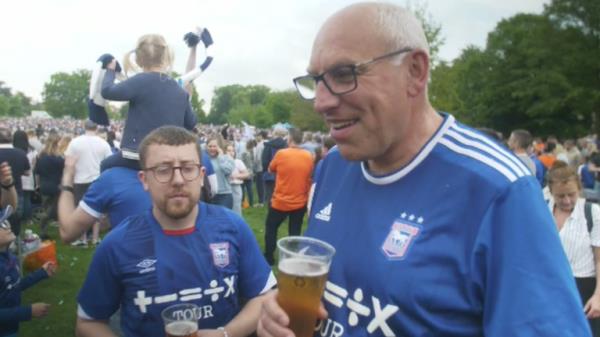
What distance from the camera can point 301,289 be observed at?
5.23ft

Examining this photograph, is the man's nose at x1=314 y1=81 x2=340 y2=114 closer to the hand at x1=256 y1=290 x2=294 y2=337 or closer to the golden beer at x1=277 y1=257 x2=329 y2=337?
the golden beer at x1=277 y1=257 x2=329 y2=337

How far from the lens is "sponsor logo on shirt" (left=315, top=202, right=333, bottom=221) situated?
2035mm

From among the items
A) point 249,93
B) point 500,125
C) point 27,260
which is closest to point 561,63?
point 500,125

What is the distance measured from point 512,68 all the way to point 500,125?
607 cm

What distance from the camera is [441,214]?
1.65 meters

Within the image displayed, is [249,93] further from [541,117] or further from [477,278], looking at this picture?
[477,278]

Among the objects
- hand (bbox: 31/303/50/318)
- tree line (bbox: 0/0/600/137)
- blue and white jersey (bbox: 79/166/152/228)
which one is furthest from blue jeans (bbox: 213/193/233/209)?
tree line (bbox: 0/0/600/137)

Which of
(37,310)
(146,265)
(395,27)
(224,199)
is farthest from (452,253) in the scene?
(224,199)

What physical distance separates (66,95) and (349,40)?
13533cm

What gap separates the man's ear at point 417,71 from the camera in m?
1.75

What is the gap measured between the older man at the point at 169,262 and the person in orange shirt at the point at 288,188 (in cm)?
624

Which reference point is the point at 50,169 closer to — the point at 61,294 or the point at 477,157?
the point at 61,294

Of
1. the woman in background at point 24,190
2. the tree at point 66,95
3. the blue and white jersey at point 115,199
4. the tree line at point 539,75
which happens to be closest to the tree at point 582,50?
the tree line at point 539,75

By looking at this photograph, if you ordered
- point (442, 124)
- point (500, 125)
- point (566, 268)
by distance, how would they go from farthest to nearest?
point (500, 125), point (442, 124), point (566, 268)
